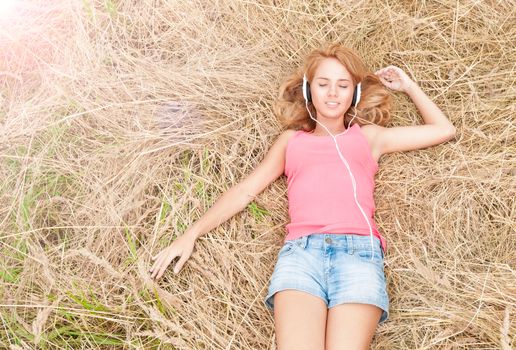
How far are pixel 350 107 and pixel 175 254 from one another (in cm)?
149

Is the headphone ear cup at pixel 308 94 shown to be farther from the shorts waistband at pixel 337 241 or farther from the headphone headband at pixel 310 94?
the shorts waistband at pixel 337 241

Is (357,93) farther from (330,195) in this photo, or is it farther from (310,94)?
(330,195)

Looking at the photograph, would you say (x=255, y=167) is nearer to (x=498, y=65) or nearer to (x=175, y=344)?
(x=175, y=344)

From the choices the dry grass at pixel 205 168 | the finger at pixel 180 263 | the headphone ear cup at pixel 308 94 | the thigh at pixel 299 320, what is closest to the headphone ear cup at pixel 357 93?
the headphone ear cup at pixel 308 94

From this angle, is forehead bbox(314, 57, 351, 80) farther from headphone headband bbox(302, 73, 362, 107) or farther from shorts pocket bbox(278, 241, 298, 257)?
shorts pocket bbox(278, 241, 298, 257)

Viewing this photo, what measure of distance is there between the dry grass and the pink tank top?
24 cm

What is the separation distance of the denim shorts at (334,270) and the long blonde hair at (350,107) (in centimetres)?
90

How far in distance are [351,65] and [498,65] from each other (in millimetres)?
1035

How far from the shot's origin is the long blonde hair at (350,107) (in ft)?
11.8

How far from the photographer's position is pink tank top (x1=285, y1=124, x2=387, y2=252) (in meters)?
3.16

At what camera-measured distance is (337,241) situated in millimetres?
3074

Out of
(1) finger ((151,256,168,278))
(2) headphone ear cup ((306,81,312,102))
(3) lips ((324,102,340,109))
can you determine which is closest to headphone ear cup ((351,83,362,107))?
(3) lips ((324,102,340,109))

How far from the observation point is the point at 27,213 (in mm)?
3477

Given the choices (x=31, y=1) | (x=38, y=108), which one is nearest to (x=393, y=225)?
(x=38, y=108)
